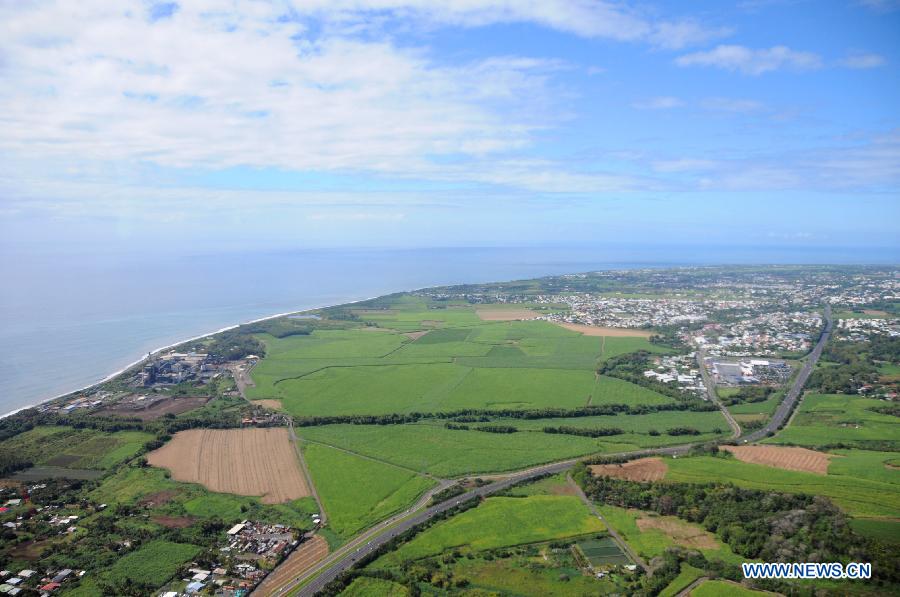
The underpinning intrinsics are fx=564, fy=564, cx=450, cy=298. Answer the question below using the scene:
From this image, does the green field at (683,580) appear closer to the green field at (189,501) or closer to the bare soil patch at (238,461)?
the green field at (189,501)

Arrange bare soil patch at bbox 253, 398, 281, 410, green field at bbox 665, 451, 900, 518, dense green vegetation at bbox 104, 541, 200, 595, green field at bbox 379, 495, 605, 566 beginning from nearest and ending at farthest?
dense green vegetation at bbox 104, 541, 200, 595 < green field at bbox 379, 495, 605, 566 < green field at bbox 665, 451, 900, 518 < bare soil patch at bbox 253, 398, 281, 410

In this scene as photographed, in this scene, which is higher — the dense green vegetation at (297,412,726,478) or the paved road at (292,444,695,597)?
the dense green vegetation at (297,412,726,478)

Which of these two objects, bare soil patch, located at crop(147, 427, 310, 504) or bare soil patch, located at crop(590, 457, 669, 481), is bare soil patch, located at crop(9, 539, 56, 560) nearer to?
bare soil patch, located at crop(147, 427, 310, 504)

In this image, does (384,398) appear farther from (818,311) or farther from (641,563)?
(818,311)

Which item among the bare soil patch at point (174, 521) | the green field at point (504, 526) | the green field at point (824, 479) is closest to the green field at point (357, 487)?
the green field at point (504, 526)

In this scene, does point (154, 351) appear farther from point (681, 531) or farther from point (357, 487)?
point (681, 531)

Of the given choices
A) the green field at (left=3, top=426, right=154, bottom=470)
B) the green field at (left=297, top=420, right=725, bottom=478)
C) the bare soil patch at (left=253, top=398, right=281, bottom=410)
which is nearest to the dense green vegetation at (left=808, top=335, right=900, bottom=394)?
the green field at (left=297, top=420, right=725, bottom=478)

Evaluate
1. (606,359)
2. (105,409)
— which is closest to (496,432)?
(606,359)
